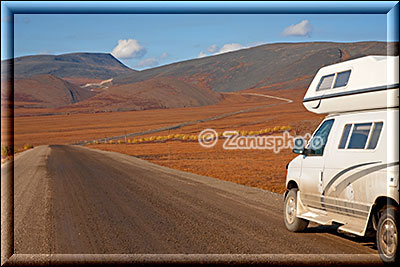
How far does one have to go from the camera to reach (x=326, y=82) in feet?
29.6

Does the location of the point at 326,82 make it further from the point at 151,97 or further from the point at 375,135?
the point at 151,97

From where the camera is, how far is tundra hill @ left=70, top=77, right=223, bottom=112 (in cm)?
16375

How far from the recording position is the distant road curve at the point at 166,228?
7.87 meters

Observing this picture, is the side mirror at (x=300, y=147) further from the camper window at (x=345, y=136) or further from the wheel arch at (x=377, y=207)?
the wheel arch at (x=377, y=207)

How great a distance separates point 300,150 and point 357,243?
6.35ft

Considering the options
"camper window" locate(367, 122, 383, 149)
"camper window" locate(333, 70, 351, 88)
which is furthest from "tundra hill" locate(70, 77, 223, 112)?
"camper window" locate(367, 122, 383, 149)

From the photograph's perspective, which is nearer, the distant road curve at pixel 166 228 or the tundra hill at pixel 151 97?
the distant road curve at pixel 166 228

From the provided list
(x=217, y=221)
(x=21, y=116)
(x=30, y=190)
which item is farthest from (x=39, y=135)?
(x=217, y=221)

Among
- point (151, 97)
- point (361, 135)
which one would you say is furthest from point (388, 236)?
point (151, 97)

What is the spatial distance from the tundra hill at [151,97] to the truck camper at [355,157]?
150442 millimetres

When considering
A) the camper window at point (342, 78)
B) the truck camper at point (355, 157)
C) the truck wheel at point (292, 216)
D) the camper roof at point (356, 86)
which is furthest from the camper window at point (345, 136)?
the truck wheel at point (292, 216)

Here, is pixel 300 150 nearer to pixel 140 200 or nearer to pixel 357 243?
pixel 357 243

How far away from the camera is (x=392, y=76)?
7043mm

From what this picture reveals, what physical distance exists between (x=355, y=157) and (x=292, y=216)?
2512mm
